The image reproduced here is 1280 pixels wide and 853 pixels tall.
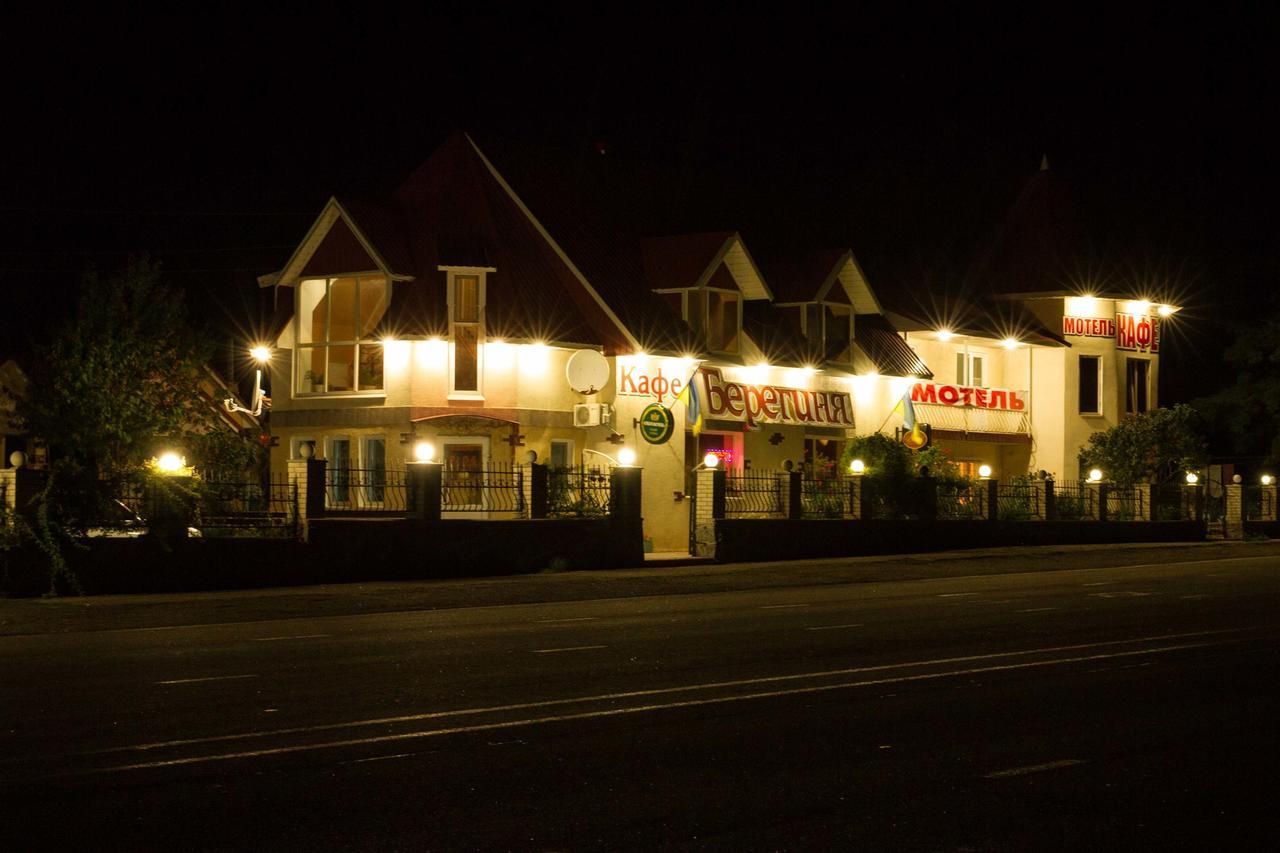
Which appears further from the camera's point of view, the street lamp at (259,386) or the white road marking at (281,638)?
the street lamp at (259,386)

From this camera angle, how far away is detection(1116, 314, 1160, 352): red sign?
49.0 m

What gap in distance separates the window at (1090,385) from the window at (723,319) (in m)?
14.8

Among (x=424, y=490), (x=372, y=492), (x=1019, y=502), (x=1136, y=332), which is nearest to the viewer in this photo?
(x=424, y=490)

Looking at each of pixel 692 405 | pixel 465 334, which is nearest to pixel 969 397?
pixel 692 405

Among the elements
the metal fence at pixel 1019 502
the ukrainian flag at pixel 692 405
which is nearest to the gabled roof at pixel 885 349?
the metal fence at pixel 1019 502

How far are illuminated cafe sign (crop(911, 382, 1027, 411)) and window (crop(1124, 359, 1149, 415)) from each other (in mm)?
3735

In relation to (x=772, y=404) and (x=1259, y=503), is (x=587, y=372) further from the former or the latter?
(x=1259, y=503)

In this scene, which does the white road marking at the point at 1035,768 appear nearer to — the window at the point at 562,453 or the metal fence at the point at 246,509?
the metal fence at the point at 246,509

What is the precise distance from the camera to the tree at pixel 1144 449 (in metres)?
47.6

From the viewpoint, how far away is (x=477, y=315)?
34594mm

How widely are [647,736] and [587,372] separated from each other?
24148 mm

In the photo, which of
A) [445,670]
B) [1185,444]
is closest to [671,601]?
[445,670]

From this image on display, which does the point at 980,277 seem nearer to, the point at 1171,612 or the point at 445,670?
the point at 1171,612

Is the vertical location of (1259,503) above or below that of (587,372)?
below
